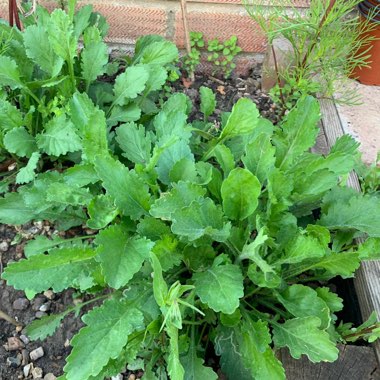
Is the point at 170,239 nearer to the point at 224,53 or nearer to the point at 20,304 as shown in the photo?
the point at 20,304

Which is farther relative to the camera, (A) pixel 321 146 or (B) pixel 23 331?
(A) pixel 321 146

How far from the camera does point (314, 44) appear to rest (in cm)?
179

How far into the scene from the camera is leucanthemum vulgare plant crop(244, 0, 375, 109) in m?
1.75

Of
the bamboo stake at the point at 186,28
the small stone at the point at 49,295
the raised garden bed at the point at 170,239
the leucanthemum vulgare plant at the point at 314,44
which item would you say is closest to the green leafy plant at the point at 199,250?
the raised garden bed at the point at 170,239

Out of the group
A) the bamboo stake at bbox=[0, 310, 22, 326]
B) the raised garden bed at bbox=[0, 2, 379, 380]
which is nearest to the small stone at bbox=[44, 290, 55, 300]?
the raised garden bed at bbox=[0, 2, 379, 380]

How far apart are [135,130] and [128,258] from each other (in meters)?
0.44

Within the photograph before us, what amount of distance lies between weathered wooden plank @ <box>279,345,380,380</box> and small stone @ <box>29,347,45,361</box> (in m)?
0.64

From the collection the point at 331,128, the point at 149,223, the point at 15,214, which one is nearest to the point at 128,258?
the point at 149,223

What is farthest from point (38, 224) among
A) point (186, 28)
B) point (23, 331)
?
point (186, 28)

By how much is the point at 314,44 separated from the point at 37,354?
1.34m

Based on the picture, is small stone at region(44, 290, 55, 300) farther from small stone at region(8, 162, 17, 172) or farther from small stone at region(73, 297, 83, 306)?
small stone at region(8, 162, 17, 172)

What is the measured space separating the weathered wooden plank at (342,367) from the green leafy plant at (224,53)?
4.09ft

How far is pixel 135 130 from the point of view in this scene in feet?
4.84

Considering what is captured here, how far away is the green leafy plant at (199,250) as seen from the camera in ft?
3.74
